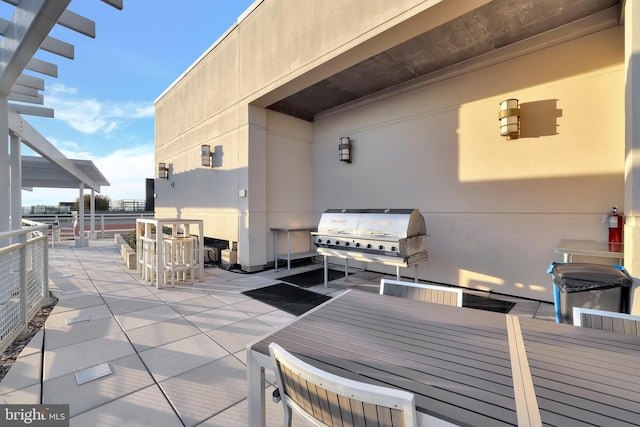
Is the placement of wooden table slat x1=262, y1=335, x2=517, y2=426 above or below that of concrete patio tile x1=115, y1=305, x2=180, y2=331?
above

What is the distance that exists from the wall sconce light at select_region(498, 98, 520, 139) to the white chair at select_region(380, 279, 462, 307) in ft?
9.93

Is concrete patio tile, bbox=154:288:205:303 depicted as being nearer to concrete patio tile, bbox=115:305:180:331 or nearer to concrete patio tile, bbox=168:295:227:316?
concrete patio tile, bbox=168:295:227:316

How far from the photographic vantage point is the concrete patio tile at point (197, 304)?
11.8ft

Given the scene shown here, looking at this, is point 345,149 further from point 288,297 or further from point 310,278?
point 288,297

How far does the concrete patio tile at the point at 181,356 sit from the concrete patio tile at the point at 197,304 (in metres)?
0.83

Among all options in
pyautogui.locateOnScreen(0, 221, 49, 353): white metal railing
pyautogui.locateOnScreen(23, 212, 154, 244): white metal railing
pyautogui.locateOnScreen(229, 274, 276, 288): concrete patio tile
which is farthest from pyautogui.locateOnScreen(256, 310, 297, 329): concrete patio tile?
pyautogui.locateOnScreen(23, 212, 154, 244): white metal railing

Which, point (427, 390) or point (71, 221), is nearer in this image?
point (427, 390)

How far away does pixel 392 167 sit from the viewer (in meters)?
5.36

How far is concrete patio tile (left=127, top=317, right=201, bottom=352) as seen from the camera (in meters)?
2.69

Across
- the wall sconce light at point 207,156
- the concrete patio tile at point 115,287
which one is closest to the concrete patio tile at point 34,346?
the concrete patio tile at point 115,287

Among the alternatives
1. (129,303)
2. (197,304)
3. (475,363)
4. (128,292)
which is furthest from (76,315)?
(475,363)

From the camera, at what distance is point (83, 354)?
246 centimetres

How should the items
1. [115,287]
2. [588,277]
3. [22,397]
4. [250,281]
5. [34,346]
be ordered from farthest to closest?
[250,281]
[115,287]
[34,346]
[588,277]
[22,397]

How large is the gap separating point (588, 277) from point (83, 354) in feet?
13.8
